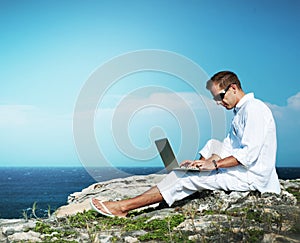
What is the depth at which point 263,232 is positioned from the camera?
556 cm

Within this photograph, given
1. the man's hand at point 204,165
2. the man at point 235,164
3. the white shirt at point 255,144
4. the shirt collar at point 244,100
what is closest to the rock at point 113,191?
the man at point 235,164

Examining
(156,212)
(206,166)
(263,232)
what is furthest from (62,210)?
(263,232)

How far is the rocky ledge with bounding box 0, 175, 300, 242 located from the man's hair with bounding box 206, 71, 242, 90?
1.80 meters

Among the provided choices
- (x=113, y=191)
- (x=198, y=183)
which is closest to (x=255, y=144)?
(x=198, y=183)

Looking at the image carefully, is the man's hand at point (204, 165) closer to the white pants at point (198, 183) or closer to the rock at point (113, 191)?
the white pants at point (198, 183)

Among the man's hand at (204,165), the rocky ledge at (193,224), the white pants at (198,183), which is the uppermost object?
the man's hand at (204,165)

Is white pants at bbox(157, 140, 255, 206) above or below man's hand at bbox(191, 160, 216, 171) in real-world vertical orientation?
below

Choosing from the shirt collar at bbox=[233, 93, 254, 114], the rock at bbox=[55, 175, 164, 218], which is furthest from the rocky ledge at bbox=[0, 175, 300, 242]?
the rock at bbox=[55, 175, 164, 218]

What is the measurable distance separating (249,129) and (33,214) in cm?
381

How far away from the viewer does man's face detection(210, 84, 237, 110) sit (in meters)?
7.53

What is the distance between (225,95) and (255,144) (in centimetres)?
100

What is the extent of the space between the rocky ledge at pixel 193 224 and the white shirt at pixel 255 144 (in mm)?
296

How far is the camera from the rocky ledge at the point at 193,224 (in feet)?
18.3

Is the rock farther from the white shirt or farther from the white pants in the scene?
the white shirt
